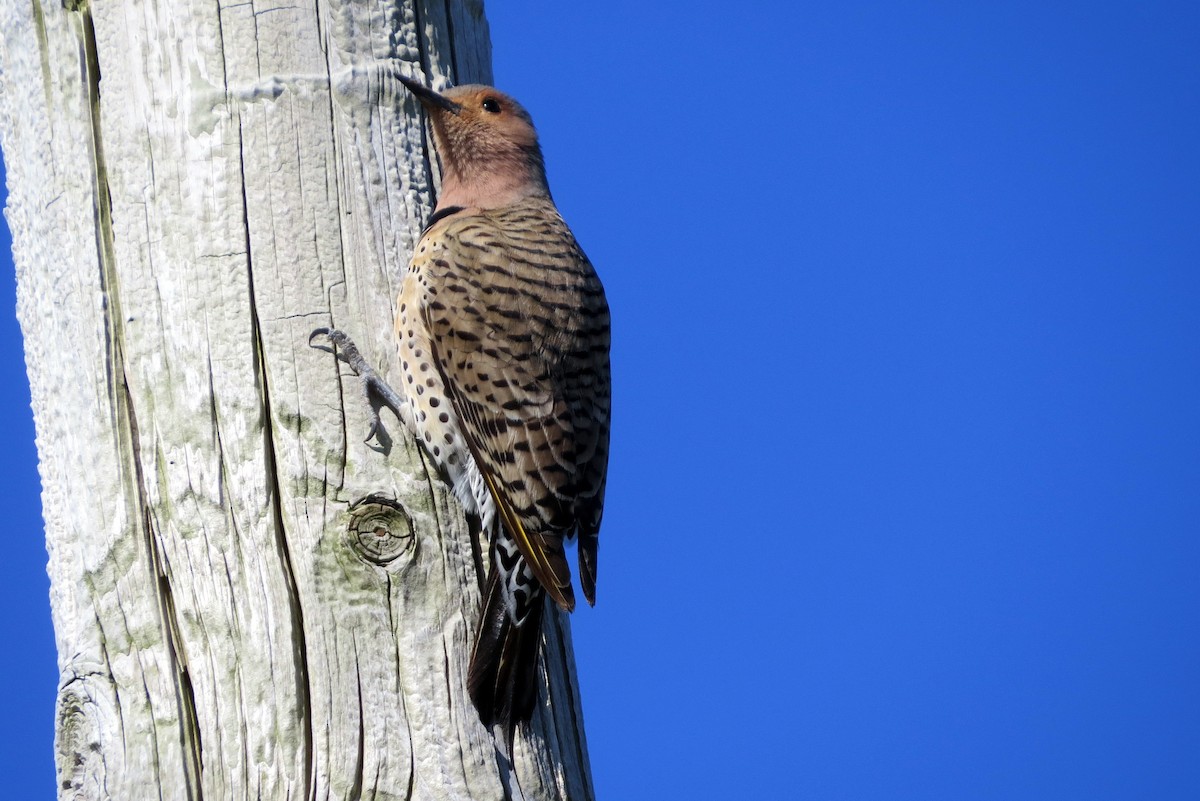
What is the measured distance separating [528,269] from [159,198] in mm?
1044

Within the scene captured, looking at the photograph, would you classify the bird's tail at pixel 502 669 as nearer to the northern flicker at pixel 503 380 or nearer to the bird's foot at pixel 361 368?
the northern flicker at pixel 503 380

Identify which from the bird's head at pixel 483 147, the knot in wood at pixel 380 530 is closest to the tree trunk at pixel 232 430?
the knot in wood at pixel 380 530

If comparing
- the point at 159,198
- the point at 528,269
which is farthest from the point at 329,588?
the point at 528,269

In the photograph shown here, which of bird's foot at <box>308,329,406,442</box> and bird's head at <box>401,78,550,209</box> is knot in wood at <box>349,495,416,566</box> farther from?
bird's head at <box>401,78,550,209</box>

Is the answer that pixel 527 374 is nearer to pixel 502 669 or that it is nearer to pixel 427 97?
pixel 427 97

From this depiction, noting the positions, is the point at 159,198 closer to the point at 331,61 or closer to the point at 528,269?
the point at 331,61

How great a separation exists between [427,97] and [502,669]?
1.35 meters

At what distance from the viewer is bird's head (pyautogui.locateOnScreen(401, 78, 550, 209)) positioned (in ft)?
10.5

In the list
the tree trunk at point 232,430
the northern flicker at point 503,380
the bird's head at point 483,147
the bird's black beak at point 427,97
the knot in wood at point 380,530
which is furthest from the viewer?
the bird's head at point 483,147

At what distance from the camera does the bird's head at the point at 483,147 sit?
10.5 ft

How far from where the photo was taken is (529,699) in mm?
2703

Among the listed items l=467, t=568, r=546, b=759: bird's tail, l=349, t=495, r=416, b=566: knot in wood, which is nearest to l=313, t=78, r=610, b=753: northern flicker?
l=467, t=568, r=546, b=759: bird's tail

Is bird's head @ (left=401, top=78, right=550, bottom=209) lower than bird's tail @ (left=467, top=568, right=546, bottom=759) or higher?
higher

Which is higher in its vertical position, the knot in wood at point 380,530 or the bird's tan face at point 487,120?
the bird's tan face at point 487,120
